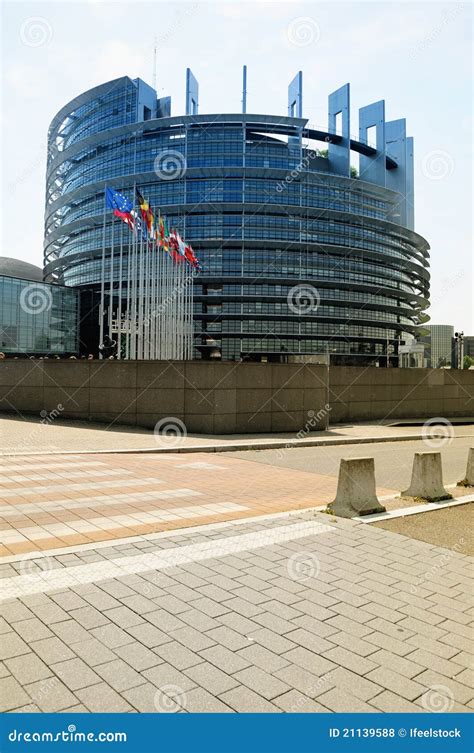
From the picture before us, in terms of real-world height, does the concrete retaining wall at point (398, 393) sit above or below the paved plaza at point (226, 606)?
above

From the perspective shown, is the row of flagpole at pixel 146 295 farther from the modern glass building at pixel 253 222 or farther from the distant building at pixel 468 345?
the distant building at pixel 468 345

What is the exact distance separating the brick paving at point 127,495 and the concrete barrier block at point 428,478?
34.9 inches

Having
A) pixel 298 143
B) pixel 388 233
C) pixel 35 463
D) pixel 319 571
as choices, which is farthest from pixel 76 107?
pixel 319 571

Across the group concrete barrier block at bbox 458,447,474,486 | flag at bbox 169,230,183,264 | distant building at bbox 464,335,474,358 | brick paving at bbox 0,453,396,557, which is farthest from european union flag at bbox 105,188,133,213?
distant building at bbox 464,335,474,358

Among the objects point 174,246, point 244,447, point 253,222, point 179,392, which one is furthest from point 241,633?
point 253,222

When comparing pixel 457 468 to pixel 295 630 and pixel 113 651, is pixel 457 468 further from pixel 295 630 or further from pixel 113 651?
pixel 113 651

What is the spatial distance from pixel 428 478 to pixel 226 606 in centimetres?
506

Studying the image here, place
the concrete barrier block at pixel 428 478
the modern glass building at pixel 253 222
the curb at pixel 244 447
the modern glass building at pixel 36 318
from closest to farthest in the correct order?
the concrete barrier block at pixel 428 478
the curb at pixel 244 447
the modern glass building at pixel 36 318
the modern glass building at pixel 253 222

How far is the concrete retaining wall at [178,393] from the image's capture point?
1673 centimetres

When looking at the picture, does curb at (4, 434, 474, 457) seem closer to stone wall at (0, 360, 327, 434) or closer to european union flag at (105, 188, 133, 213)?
stone wall at (0, 360, 327, 434)

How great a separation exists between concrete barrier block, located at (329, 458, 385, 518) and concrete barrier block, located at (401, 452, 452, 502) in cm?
113

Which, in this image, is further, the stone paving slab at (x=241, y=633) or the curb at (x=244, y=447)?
the curb at (x=244, y=447)

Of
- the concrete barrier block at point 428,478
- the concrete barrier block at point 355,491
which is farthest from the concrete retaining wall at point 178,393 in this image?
the concrete barrier block at point 355,491

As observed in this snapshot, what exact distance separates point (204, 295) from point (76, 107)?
156 feet
